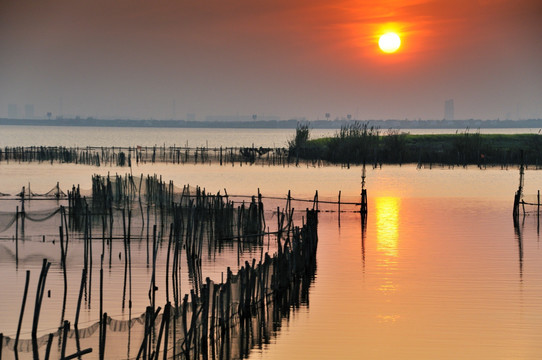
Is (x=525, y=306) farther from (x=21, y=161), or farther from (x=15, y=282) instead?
(x=21, y=161)

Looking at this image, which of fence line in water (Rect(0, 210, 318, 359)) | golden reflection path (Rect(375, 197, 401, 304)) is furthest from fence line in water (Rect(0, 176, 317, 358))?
golden reflection path (Rect(375, 197, 401, 304))

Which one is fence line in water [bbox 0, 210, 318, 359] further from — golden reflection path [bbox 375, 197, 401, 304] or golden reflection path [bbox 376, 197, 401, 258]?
golden reflection path [bbox 376, 197, 401, 258]

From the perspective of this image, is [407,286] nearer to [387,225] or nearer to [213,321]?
[213,321]

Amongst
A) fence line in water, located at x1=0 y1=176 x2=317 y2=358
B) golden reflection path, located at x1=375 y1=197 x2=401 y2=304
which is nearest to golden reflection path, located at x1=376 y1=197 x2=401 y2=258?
golden reflection path, located at x1=375 y1=197 x2=401 y2=304

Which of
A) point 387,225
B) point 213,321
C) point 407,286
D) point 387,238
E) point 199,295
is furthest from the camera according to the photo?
point 387,225

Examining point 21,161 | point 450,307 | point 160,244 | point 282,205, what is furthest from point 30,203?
point 21,161

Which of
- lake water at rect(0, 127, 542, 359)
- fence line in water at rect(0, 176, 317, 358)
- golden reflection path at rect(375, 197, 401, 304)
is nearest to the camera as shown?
fence line in water at rect(0, 176, 317, 358)

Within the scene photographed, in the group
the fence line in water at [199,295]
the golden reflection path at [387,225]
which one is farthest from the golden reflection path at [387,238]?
the fence line in water at [199,295]

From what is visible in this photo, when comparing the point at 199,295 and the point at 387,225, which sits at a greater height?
the point at 387,225

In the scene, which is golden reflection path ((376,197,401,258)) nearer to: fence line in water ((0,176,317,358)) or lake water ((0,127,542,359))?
A: lake water ((0,127,542,359))

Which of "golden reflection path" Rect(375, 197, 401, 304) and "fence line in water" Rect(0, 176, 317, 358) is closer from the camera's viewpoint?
"fence line in water" Rect(0, 176, 317, 358)

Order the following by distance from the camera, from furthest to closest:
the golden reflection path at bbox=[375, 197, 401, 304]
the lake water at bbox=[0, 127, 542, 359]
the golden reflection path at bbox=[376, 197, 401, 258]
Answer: the golden reflection path at bbox=[376, 197, 401, 258]
the golden reflection path at bbox=[375, 197, 401, 304]
the lake water at bbox=[0, 127, 542, 359]

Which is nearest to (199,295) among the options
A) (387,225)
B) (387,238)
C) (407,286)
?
(407,286)

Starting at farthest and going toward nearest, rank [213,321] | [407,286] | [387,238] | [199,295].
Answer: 1. [387,238]
2. [407,286]
3. [199,295]
4. [213,321]
